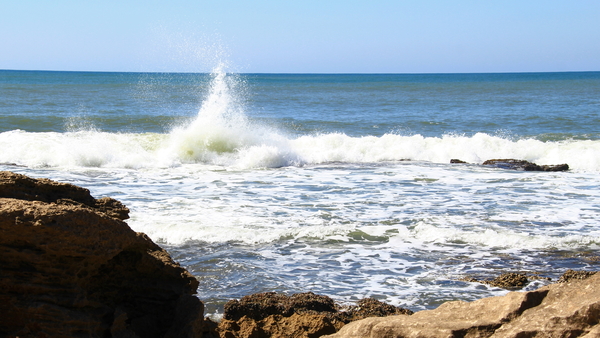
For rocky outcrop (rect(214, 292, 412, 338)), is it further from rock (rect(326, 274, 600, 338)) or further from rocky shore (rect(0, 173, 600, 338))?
rock (rect(326, 274, 600, 338))

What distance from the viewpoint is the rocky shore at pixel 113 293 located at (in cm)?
244

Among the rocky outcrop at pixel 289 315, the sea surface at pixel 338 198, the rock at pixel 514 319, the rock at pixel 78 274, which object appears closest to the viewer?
the rock at pixel 514 319

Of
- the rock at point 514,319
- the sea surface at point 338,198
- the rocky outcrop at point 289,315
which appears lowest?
the sea surface at point 338,198

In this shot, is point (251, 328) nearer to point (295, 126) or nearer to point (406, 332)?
point (406, 332)

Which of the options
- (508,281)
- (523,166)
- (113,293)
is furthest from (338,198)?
(113,293)

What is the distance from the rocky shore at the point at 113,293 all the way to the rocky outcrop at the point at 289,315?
432 millimetres

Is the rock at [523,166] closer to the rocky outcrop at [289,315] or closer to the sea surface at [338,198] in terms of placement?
the sea surface at [338,198]

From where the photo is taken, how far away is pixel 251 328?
12.4 ft

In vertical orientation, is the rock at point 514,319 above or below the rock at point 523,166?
above

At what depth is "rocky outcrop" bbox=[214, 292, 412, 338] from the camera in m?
3.71

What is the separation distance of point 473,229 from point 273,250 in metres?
2.73

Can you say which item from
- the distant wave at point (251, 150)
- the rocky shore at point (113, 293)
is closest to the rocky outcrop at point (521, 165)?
the distant wave at point (251, 150)

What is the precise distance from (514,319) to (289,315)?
1925 millimetres

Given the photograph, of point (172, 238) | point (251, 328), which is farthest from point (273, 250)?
point (251, 328)
